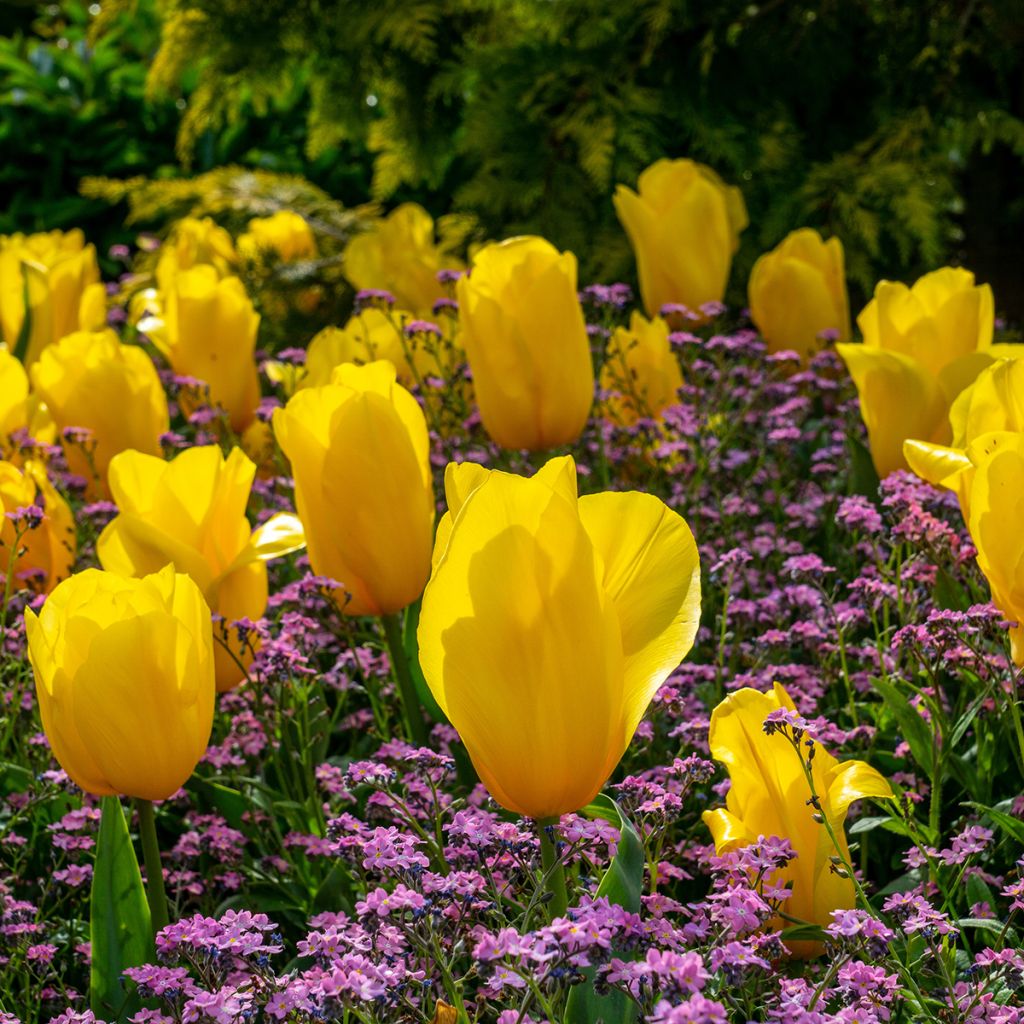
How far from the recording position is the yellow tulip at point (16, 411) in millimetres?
2721

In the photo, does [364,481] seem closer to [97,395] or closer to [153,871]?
[153,871]

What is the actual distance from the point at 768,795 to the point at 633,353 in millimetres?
1699

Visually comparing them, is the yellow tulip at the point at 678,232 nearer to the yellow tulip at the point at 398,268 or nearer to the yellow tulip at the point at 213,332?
the yellow tulip at the point at 398,268

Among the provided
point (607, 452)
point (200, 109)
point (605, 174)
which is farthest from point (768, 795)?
point (200, 109)

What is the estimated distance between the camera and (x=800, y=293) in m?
3.06

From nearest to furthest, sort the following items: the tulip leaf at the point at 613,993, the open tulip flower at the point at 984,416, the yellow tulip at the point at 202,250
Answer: the tulip leaf at the point at 613,993
the open tulip flower at the point at 984,416
the yellow tulip at the point at 202,250

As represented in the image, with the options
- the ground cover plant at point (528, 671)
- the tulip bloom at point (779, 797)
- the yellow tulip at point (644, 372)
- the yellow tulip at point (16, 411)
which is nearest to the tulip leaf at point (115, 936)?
the ground cover plant at point (528, 671)

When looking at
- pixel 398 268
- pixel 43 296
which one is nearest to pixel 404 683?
pixel 398 268

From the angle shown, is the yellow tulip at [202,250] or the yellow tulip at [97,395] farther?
the yellow tulip at [202,250]

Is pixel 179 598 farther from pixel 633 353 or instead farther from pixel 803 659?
pixel 633 353

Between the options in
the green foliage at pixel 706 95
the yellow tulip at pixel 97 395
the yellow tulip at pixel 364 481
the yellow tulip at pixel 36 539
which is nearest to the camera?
the yellow tulip at pixel 364 481

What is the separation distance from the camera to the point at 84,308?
11.8ft

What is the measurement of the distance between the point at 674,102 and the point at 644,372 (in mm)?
1216

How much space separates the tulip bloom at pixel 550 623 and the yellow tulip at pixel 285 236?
11.4 ft
